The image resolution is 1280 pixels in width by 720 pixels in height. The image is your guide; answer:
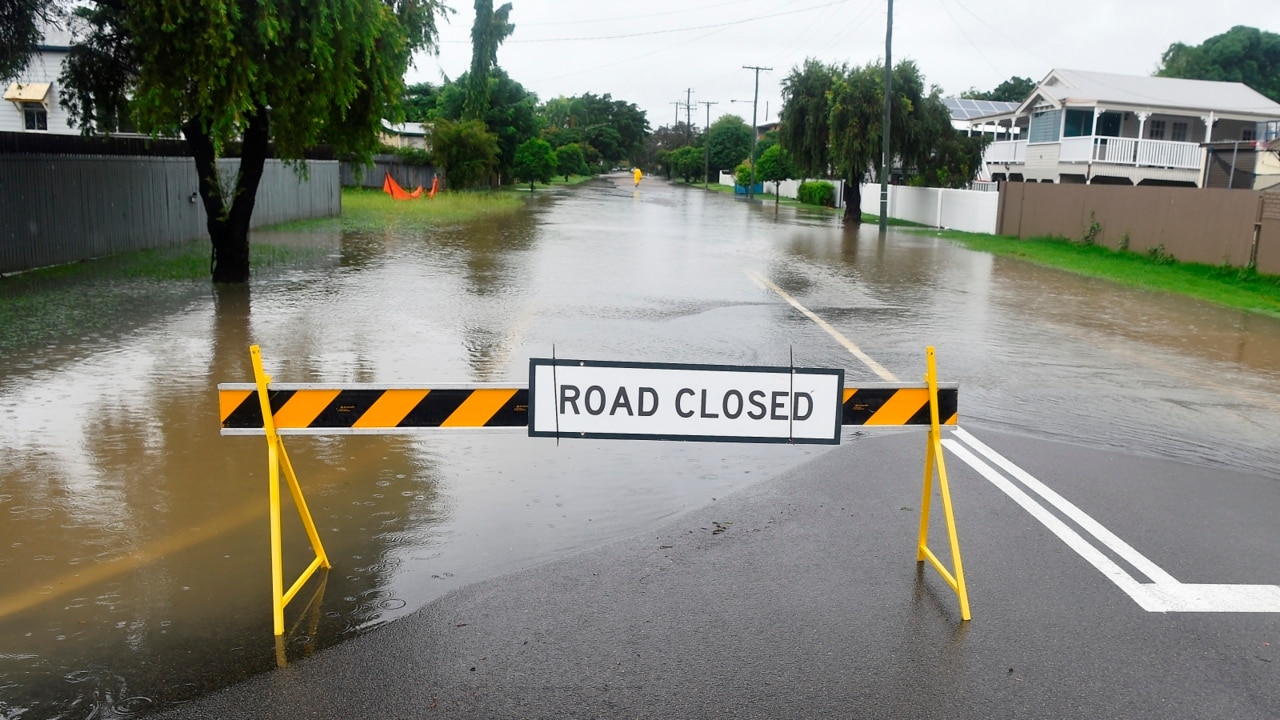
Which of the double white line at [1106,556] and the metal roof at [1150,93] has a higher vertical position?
the metal roof at [1150,93]

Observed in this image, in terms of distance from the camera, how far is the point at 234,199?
16109 millimetres

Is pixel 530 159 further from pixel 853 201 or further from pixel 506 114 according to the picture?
pixel 853 201

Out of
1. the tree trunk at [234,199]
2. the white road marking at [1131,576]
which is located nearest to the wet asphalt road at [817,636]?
the white road marking at [1131,576]

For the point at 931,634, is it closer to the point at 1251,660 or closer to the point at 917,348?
the point at 1251,660

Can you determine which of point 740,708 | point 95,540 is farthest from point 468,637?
point 95,540

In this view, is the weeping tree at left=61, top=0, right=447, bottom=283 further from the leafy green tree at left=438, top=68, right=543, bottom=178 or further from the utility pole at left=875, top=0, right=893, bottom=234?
the leafy green tree at left=438, top=68, right=543, bottom=178

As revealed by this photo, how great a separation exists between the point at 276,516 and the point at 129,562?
115 cm

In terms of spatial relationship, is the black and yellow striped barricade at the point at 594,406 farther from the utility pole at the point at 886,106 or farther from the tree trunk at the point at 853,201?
the tree trunk at the point at 853,201

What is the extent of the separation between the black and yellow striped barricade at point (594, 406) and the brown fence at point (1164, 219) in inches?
723

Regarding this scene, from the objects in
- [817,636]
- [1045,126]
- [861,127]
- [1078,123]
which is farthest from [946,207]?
[817,636]

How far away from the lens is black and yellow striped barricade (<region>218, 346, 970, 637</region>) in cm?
500

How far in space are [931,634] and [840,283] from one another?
48.0 feet

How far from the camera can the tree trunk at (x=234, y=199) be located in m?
15.8

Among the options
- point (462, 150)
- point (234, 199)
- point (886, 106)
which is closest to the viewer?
point (234, 199)
